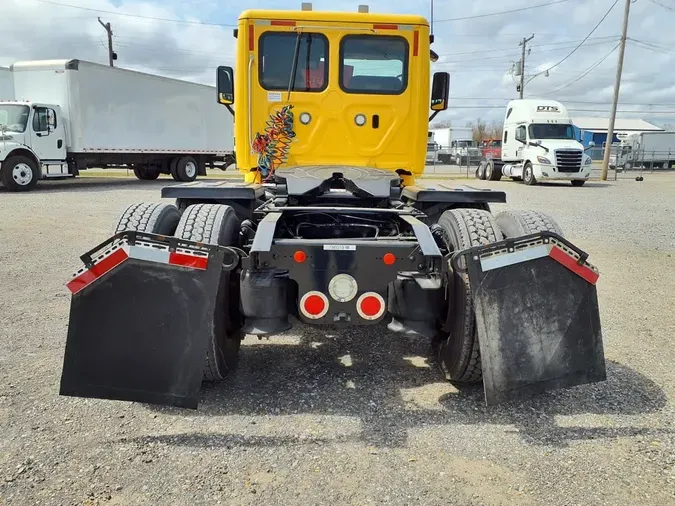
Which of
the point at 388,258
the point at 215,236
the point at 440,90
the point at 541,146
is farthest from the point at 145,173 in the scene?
the point at 388,258

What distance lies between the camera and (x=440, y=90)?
5.48 m

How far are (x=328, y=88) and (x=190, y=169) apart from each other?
19360 mm

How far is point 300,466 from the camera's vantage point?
117 inches

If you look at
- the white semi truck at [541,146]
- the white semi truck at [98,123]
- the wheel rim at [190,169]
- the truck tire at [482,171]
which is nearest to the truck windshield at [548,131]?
the white semi truck at [541,146]

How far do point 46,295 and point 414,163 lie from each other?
405cm

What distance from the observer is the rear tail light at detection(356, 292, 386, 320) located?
3418mm

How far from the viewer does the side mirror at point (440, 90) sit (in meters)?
5.44

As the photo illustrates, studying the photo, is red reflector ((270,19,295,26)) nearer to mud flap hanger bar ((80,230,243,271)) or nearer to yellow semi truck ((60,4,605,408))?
yellow semi truck ((60,4,605,408))

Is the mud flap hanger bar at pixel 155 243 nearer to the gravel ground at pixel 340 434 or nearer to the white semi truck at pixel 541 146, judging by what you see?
the gravel ground at pixel 340 434

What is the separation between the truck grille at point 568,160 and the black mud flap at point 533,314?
70.5ft

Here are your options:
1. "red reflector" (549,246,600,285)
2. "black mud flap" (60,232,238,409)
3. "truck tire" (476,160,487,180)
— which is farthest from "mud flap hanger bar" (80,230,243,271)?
"truck tire" (476,160,487,180)

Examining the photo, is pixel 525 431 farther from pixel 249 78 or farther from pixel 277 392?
pixel 249 78

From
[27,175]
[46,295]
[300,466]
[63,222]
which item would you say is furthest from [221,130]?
[300,466]

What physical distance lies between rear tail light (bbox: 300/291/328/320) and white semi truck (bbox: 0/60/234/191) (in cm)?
1685
